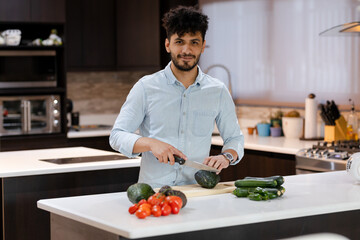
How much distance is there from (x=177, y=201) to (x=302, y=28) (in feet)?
12.2

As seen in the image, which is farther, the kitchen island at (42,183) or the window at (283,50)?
the window at (283,50)

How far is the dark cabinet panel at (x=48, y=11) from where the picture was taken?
619cm

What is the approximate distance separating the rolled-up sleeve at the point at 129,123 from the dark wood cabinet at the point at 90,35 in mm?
Result: 3484

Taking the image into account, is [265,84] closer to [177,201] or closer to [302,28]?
[302,28]

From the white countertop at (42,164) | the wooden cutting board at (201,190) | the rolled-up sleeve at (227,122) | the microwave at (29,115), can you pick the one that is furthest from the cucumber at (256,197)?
the microwave at (29,115)

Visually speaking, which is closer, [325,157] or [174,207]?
[174,207]

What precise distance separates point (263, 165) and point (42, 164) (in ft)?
6.20

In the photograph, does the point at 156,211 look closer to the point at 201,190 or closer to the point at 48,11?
the point at 201,190

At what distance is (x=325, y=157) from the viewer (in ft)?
15.1

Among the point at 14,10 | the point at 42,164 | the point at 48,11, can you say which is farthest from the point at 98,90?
the point at 42,164

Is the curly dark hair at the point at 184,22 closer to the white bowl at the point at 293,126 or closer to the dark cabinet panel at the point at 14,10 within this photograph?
the white bowl at the point at 293,126

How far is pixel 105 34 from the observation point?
675 centimetres

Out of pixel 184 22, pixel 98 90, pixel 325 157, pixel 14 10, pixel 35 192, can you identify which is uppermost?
pixel 14 10

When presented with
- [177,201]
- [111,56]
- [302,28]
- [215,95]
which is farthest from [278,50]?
[177,201]
